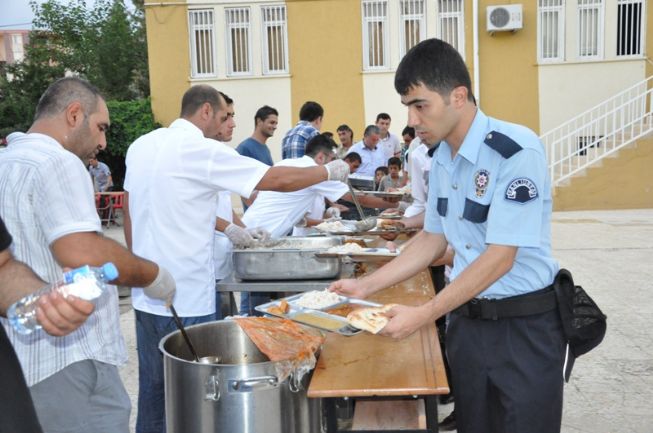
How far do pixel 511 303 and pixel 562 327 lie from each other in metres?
0.20

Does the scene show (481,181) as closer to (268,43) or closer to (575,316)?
(575,316)

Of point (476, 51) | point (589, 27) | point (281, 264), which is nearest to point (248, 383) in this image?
point (281, 264)

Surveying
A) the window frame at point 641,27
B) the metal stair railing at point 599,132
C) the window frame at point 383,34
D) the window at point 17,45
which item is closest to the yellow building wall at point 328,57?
the window frame at point 383,34

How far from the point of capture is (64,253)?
1.85 m

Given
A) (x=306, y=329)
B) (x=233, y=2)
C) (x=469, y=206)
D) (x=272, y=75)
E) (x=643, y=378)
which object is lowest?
(x=643, y=378)

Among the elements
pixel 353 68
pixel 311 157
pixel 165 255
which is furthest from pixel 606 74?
pixel 165 255

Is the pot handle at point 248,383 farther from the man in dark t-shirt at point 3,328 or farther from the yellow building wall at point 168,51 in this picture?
the yellow building wall at point 168,51

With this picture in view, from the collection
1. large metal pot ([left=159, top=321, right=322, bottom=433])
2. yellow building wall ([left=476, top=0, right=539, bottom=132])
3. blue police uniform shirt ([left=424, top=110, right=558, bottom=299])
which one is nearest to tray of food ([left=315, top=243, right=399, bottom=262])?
blue police uniform shirt ([left=424, top=110, right=558, bottom=299])

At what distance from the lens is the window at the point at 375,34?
48.2ft

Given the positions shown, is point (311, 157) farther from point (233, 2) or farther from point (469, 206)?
point (233, 2)

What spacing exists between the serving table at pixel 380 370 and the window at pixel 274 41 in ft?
42.7

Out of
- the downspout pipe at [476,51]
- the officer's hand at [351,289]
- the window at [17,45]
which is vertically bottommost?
the officer's hand at [351,289]

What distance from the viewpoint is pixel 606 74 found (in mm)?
14445

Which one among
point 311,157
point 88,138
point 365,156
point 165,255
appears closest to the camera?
point 88,138
